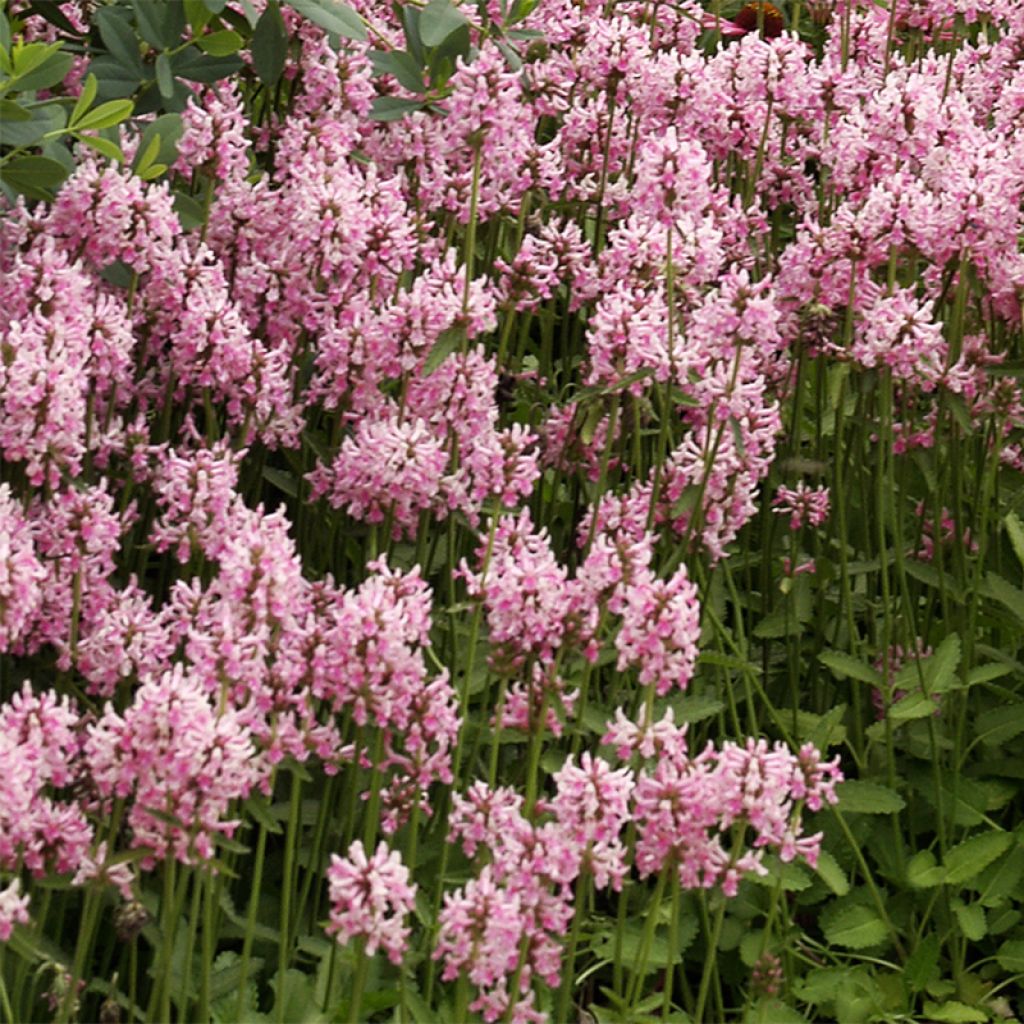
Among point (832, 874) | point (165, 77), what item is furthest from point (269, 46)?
point (832, 874)

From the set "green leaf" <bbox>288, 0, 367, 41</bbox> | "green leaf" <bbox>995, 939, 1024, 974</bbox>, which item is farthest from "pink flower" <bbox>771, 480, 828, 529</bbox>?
"green leaf" <bbox>288, 0, 367, 41</bbox>

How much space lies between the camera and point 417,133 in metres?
3.86

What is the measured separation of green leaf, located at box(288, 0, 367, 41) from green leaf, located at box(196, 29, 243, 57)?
0.46 ft

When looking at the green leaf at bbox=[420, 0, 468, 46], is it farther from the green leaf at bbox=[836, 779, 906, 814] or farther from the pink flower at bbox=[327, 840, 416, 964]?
the pink flower at bbox=[327, 840, 416, 964]

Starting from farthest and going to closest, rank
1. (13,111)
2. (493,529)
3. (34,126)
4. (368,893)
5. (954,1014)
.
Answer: (954,1014)
(34,126)
(13,111)
(493,529)
(368,893)

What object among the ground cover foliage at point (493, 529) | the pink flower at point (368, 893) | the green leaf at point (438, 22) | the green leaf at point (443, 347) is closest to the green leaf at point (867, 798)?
the ground cover foliage at point (493, 529)

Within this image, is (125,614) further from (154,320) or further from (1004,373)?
(1004,373)

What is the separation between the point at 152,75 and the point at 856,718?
6.32 ft

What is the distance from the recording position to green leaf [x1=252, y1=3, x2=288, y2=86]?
376cm

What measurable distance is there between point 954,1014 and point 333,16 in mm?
2215

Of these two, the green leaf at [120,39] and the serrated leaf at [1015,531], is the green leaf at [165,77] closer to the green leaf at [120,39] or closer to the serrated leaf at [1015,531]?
the green leaf at [120,39]

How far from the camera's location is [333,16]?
12.0ft

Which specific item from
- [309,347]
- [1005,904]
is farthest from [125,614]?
[1005,904]

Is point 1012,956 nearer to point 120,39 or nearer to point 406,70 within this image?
point 406,70
